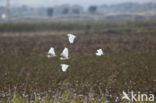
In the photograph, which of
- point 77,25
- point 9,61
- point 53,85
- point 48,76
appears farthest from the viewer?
point 77,25

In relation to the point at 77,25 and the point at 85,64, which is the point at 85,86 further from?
the point at 77,25

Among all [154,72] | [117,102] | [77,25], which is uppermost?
[77,25]

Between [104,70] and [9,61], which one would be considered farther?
[9,61]

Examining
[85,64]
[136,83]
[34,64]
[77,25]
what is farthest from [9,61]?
[77,25]

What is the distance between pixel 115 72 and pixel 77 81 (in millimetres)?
2660

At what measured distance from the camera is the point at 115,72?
51.4 ft

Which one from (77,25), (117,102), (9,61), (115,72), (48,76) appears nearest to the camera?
(117,102)

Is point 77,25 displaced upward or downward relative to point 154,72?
upward

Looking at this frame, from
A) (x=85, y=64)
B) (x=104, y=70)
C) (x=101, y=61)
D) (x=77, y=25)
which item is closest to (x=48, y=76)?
(x=104, y=70)

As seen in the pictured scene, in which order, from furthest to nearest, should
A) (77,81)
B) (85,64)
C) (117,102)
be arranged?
1. (85,64)
2. (77,81)
3. (117,102)

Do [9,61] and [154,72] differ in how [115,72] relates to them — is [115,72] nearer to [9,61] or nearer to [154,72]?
[154,72]

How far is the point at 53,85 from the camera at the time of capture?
41.7ft

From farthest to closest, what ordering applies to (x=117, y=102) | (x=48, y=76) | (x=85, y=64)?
1. (x=85, y=64)
2. (x=48, y=76)
3. (x=117, y=102)

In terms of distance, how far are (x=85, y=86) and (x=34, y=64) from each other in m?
6.76
